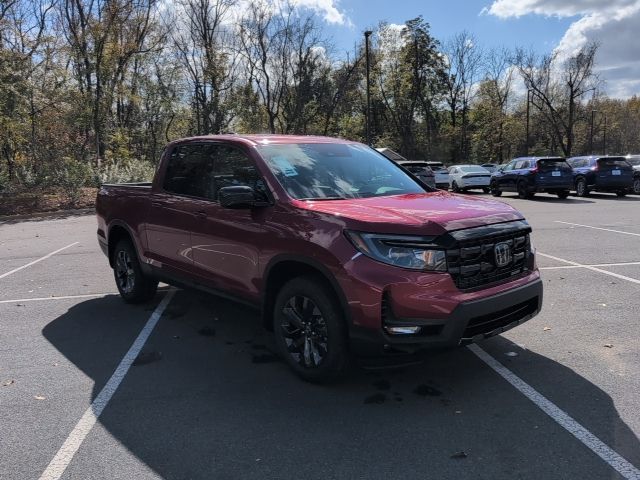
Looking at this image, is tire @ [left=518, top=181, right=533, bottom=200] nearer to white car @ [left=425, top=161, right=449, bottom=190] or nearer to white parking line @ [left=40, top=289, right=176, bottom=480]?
white car @ [left=425, top=161, right=449, bottom=190]

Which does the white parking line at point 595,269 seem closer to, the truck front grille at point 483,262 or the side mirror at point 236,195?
the truck front grille at point 483,262

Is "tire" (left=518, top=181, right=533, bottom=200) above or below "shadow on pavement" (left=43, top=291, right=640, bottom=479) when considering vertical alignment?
above

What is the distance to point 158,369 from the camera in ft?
14.9

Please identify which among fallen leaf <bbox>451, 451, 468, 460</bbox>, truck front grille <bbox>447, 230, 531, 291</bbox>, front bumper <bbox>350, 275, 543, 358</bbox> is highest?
truck front grille <bbox>447, 230, 531, 291</bbox>

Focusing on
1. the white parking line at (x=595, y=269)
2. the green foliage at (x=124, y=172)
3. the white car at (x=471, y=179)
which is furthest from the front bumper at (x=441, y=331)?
the white car at (x=471, y=179)

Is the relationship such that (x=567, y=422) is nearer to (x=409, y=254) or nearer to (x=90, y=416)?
(x=409, y=254)

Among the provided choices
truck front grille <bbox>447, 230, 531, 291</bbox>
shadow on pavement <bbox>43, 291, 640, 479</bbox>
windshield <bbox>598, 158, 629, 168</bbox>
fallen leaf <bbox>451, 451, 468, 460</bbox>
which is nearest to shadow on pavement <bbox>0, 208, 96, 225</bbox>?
shadow on pavement <bbox>43, 291, 640, 479</bbox>

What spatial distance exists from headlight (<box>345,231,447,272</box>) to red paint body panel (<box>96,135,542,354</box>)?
0.14 feet

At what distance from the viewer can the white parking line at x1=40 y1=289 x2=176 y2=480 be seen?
312 centimetres

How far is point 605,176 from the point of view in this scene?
68.3 feet

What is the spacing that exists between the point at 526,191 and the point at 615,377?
59.1 feet

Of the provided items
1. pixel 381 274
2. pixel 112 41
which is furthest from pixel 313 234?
pixel 112 41

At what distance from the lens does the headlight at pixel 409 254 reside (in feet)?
11.7

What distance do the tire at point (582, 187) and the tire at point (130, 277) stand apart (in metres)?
19.4
